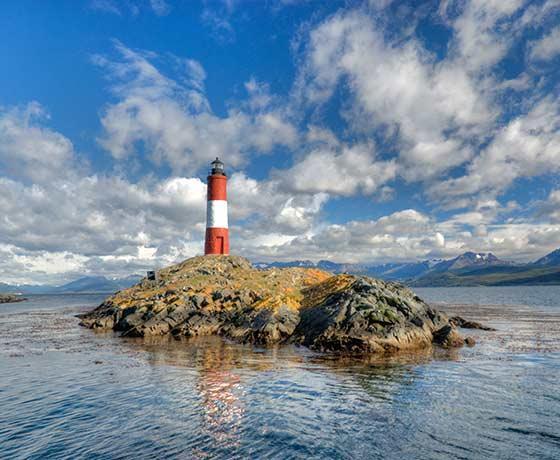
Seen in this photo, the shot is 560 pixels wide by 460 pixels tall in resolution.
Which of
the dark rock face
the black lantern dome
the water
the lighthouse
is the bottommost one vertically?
the water

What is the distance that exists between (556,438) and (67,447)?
741 inches

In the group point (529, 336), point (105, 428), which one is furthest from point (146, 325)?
point (529, 336)

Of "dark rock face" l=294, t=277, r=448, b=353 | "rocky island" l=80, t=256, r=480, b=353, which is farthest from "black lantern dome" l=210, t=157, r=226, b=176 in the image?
"dark rock face" l=294, t=277, r=448, b=353

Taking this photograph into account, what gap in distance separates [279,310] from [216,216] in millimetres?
32883

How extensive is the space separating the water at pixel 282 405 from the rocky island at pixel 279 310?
428 cm

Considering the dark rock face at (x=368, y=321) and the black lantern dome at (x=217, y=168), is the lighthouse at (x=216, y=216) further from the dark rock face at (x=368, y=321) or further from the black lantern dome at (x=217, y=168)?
the dark rock face at (x=368, y=321)

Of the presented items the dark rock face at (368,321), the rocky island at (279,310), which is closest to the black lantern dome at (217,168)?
the rocky island at (279,310)

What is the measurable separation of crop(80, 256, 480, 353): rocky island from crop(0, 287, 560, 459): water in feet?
14.0

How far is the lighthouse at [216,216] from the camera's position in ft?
243

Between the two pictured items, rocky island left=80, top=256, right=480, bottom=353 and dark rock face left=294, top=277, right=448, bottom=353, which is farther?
rocky island left=80, top=256, right=480, bottom=353

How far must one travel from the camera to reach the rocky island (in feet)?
122

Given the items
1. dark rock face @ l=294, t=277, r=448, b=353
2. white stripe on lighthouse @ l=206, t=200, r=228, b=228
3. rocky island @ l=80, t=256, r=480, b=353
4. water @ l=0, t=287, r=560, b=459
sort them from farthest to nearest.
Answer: white stripe on lighthouse @ l=206, t=200, r=228, b=228 < rocky island @ l=80, t=256, r=480, b=353 < dark rock face @ l=294, t=277, r=448, b=353 < water @ l=0, t=287, r=560, b=459

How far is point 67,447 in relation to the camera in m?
15.0

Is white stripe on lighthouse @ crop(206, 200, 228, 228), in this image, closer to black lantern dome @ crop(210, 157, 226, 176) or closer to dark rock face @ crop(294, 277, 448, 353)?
black lantern dome @ crop(210, 157, 226, 176)
